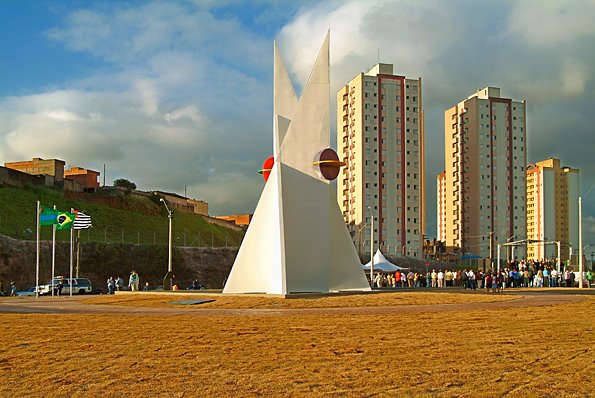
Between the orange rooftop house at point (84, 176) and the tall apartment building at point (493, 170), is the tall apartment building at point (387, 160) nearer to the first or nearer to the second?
the tall apartment building at point (493, 170)

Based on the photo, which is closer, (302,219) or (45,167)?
(302,219)

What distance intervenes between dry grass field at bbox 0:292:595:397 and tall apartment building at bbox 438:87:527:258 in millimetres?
81782

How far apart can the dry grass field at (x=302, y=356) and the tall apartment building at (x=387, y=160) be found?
69.5 m

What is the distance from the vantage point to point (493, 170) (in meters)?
97.1

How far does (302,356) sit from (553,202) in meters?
120

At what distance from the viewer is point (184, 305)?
2305cm

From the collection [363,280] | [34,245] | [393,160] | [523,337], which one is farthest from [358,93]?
[523,337]

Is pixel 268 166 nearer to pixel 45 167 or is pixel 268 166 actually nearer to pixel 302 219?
pixel 302 219

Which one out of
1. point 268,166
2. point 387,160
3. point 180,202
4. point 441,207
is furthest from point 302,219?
point 441,207

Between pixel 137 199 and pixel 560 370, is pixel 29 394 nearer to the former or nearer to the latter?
pixel 560 370

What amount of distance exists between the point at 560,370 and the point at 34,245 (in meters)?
51.2

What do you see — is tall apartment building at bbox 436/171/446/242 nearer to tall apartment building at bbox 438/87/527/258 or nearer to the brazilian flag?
tall apartment building at bbox 438/87/527/258

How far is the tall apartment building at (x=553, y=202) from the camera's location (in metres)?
118

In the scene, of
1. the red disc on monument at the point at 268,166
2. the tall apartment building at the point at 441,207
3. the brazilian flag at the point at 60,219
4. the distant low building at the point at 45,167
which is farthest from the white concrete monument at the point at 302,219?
the tall apartment building at the point at 441,207
